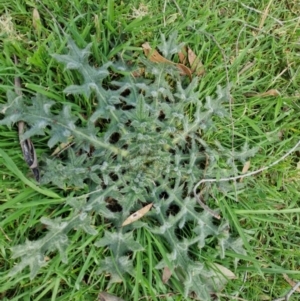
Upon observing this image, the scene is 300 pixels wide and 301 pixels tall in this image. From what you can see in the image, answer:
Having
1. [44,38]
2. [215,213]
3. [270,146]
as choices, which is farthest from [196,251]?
[44,38]

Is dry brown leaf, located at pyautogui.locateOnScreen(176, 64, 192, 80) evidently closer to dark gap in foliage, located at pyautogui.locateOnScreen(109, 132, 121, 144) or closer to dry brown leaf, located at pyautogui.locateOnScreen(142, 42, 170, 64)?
dry brown leaf, located at pyautogui.locateOnScreen(142, 42, 170, 64)

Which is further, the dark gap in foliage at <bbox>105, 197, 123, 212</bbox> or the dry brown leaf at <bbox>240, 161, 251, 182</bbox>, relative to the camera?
the dry brown leaf at <bbox>240, 161, 251, 182</bbox>

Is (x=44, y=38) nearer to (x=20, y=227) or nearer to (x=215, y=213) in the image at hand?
(x=20, y=227)

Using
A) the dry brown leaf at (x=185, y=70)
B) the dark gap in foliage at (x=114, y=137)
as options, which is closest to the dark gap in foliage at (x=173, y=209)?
the dark gap in foliage at (x=114, y=137)

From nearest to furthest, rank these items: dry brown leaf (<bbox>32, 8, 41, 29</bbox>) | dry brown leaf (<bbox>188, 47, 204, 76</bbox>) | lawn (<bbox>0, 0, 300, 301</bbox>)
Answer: lawn (<bbox>0, 0, 300, 301</bbox>), dry brown leaf (<bbox>32, 8, 41, 29</bbox>), dry brown leaf (<bbox>188, 47, 204, 76</bbox>)

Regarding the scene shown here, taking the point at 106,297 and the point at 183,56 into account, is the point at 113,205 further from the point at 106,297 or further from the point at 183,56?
the point at 183,56

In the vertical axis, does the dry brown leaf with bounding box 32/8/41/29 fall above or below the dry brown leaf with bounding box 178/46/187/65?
above

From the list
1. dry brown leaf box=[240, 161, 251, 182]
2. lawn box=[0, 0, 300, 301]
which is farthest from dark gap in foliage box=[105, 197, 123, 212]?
dry brown leaf box=[240, 161, 251, 182]
